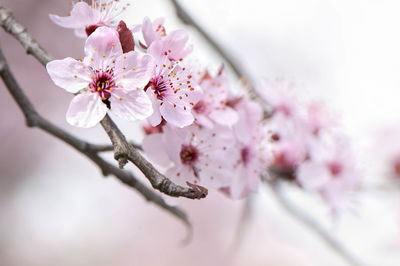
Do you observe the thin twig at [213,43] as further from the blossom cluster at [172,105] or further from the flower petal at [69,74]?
the flower petal at [69,74]

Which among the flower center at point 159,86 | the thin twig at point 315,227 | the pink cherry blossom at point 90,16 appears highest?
the thin twig at point 315,227

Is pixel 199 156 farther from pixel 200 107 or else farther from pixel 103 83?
pixel 103 83

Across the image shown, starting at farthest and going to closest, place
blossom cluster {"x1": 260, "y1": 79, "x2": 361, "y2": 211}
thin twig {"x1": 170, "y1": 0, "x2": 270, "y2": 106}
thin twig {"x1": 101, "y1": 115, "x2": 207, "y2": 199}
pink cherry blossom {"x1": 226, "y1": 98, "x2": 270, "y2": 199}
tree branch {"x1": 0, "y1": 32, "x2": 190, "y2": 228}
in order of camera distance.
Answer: thin twig {"x1": 170, "y1": 0, "x2": 270, "y2": 106} < blossom cluster {"x1": 260, "y1": 79, "x2": 361, "y2": 211} < pink cherry blossom {"x1": 226, "y1": 98, "x2": 270, "y2": 199} < tree branch {"x1": 0, "y1": 32, "x2": 190, "y2": 228} < thin twig {"x1": 101, "y1": 115, "x2": 207, "y2": 199}

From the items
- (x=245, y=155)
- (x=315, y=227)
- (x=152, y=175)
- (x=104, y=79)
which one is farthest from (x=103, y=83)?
(x=315, y=227)

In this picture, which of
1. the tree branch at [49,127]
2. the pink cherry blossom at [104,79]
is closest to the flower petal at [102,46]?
the pink cherry blossom at [104,79]

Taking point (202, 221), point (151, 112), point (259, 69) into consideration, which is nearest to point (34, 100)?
point (202, 221)

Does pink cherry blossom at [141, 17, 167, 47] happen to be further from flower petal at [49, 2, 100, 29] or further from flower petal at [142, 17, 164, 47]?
flower petal at [49, 2, 100, 29]

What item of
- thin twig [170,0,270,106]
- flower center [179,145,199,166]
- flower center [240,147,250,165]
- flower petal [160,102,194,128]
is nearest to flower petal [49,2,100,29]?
flower petal [160,102,194,128]
